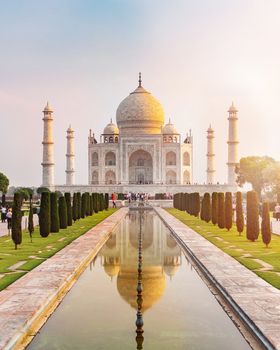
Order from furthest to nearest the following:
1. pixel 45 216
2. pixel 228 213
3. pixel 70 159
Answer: pixel 70 159 → pixel 228 213 → pixel 45 216

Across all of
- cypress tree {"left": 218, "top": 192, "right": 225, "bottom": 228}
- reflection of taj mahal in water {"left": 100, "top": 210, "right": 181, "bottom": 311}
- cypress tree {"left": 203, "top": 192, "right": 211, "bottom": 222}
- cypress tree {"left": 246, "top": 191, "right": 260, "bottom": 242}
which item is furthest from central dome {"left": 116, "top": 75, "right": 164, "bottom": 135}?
cypress tree {"left": 246, "top": 191, "right": 260, "bottom": 242}

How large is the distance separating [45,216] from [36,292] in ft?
25.1

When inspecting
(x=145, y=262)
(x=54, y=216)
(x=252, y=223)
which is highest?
(x=54, y=216)

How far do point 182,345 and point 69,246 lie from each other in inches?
280

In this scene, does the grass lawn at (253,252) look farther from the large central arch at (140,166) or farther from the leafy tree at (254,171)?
the large central arch at (140,166)

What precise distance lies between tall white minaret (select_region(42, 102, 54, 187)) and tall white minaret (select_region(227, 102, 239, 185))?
565 inches

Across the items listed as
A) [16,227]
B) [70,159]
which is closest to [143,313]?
[16,227]

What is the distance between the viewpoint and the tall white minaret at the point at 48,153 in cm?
4195

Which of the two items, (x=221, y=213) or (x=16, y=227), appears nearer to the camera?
(x=16, y=227)

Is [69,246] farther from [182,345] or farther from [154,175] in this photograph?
[154,175]

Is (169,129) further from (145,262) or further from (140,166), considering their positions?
(145,262)

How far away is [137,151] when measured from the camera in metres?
47.5

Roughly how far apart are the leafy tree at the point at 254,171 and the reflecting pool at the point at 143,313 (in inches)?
1256

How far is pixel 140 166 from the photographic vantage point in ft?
157
